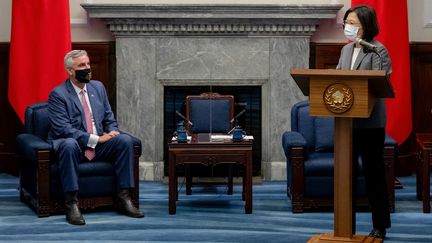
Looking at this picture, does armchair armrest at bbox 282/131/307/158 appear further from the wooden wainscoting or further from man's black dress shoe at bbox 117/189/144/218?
the wooden wainscoting

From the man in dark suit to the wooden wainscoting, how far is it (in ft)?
4.55

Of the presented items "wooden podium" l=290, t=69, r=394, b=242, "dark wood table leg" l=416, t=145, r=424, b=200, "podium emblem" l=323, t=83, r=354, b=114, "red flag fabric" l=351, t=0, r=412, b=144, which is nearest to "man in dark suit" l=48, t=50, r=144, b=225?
"wooden podium" l=290, t=69, r=394, b=242

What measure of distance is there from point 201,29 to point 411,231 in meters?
2.98

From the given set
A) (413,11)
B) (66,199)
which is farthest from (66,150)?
(413,11)

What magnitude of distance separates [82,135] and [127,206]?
0.61 metres

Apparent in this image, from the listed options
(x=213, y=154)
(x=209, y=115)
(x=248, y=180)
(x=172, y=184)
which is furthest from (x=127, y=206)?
(x=209, y=115)

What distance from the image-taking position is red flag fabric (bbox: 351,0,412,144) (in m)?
7.56

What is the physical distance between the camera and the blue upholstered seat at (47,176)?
20.8 ft

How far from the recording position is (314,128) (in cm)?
689

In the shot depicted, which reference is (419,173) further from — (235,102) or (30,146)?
(30,146)

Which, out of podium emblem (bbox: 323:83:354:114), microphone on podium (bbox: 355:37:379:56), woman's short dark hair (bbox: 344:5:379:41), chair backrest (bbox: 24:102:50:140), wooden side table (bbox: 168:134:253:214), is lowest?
wooden side table (bbox: 168:134:253:214)

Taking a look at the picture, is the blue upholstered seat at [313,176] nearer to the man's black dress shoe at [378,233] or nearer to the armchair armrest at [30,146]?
the man's black dress shoe at [378,233]

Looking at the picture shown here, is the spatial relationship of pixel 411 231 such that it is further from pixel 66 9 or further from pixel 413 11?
pixel 66 9

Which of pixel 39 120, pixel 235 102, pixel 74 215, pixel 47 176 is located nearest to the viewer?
pixel 74 215
